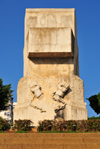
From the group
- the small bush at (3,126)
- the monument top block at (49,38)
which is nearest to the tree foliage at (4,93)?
the monument top block at (49,38)

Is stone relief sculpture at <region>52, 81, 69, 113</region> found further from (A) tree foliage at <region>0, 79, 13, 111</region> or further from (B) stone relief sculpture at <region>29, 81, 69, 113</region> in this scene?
(A) tree foliage at <region>0, 79, 13, 111</region>

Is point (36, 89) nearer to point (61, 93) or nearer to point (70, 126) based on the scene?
point (61, 93)

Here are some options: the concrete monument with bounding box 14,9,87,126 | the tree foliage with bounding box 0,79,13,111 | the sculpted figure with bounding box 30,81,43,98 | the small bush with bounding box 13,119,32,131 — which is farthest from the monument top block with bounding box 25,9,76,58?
the tree foliage with bounding box 0,79,13,111

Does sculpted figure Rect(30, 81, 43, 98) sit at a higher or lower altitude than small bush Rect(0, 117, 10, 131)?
higher

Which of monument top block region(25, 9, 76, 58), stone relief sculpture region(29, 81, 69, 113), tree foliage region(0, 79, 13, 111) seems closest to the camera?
stone relief sculpture region(29, 81, 69, 113)

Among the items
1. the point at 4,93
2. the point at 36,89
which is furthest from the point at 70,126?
the point at 4,93

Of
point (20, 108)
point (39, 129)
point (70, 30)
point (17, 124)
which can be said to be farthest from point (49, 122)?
point (70, 30)

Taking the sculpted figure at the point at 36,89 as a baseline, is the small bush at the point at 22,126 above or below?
below

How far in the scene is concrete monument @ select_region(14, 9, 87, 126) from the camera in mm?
16422

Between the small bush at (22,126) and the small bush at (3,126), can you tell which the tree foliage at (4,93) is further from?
the small bush at (22,126)

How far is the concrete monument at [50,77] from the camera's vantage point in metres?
16.4

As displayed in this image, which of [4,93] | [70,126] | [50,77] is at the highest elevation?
[50,77]

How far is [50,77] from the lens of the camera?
667 inches
